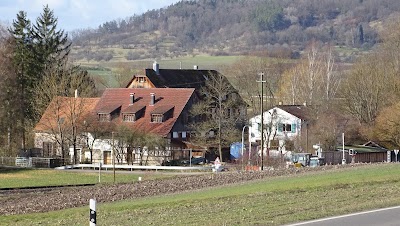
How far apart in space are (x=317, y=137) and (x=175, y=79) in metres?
29.3

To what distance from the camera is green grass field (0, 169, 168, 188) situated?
53562 millimetres

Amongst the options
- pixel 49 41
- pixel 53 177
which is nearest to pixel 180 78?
pixel 49 41

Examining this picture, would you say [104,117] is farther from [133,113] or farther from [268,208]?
[268,208]

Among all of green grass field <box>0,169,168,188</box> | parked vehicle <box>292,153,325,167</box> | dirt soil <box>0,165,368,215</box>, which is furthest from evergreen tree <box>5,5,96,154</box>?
dirt soil <box>0,165,368,215</box>

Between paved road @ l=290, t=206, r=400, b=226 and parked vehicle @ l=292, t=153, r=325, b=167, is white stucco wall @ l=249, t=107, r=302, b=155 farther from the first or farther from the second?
paved road @ l=290, t=206, r=400, b=226

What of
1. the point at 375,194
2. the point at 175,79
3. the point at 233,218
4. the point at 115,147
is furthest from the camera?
the point at 175,79

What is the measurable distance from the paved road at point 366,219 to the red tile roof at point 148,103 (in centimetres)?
5712

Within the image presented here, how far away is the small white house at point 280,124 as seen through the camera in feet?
256

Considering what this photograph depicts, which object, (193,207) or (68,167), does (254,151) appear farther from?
(193,207)

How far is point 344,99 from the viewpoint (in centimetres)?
8325

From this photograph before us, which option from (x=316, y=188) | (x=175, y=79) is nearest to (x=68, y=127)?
(x=175, y=79)

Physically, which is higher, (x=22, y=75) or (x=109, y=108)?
(x=22, y=75)

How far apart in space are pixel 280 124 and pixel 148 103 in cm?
1338

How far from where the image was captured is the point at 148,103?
80.8 metres
